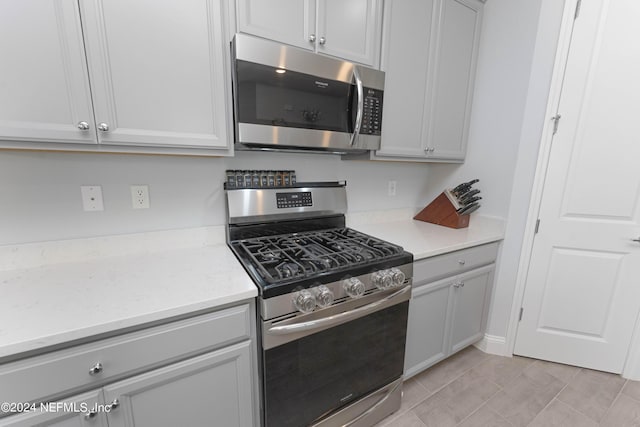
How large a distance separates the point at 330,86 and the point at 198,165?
0.79 metres

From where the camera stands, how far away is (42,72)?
2.85 feet

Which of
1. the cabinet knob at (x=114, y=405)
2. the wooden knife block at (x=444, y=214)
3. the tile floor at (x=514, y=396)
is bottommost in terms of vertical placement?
the tile floor at (x=514, y=396)

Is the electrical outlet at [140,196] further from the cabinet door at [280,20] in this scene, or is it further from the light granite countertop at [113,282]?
the cabinet door at [280,20]

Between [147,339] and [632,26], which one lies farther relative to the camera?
[632,26]

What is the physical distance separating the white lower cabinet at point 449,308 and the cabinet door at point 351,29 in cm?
116

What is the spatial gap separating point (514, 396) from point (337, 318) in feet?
4.58

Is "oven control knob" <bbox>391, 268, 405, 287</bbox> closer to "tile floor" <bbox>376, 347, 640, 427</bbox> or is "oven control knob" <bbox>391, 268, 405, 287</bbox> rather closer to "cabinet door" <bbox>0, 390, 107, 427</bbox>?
"tile floor" <bbox>376, 347, 640, 427</bbox>

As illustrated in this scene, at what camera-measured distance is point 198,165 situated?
1415mm

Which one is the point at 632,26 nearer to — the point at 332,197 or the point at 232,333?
the point at 332,197

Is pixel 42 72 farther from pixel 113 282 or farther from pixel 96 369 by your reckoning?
pixel 96 369

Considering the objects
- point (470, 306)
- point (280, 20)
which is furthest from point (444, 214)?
point (280, 20)

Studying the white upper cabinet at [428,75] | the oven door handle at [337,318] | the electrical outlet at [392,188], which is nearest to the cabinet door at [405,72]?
the white upper cabinet at [428,75]

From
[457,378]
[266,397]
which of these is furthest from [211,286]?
[457,378]

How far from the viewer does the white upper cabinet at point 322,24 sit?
3.81 feet
